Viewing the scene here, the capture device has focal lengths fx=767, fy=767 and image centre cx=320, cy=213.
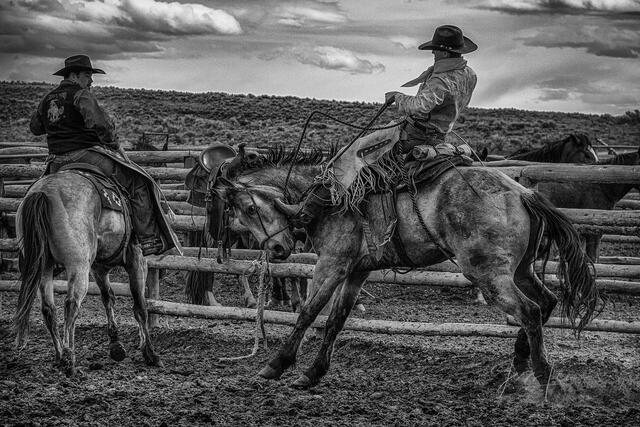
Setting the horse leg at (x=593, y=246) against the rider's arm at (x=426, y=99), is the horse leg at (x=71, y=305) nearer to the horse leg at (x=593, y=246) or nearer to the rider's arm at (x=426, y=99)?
the rider's arm at (x=426, y=99)

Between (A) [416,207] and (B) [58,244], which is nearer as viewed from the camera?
(A) [416,207]

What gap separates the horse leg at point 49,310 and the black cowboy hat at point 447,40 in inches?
142

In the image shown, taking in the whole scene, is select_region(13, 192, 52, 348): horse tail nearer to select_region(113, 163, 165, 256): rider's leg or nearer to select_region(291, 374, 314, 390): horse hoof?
select_region(113, 163, 165, 256): rider's leg

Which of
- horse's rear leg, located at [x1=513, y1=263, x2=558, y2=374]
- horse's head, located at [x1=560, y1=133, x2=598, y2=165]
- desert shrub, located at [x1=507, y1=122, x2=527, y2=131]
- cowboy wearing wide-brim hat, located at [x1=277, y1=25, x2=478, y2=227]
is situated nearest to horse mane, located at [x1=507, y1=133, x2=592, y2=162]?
horse's head, located at [x1=560, y1=133, x2=598, y2=165]

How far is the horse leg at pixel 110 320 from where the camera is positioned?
711 centimetres

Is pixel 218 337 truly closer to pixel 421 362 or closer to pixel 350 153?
pixel 421 362

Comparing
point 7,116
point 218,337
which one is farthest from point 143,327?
point 7,116

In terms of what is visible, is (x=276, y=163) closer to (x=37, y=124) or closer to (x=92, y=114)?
(x=92, y=114)

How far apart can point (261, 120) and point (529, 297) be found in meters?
42.7

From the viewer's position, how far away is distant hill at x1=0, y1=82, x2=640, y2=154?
40.9 metres

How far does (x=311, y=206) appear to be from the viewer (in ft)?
19.9

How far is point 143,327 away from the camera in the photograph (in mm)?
7234

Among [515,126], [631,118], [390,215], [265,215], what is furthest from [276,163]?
[631,118]

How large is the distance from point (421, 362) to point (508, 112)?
2166 inches
